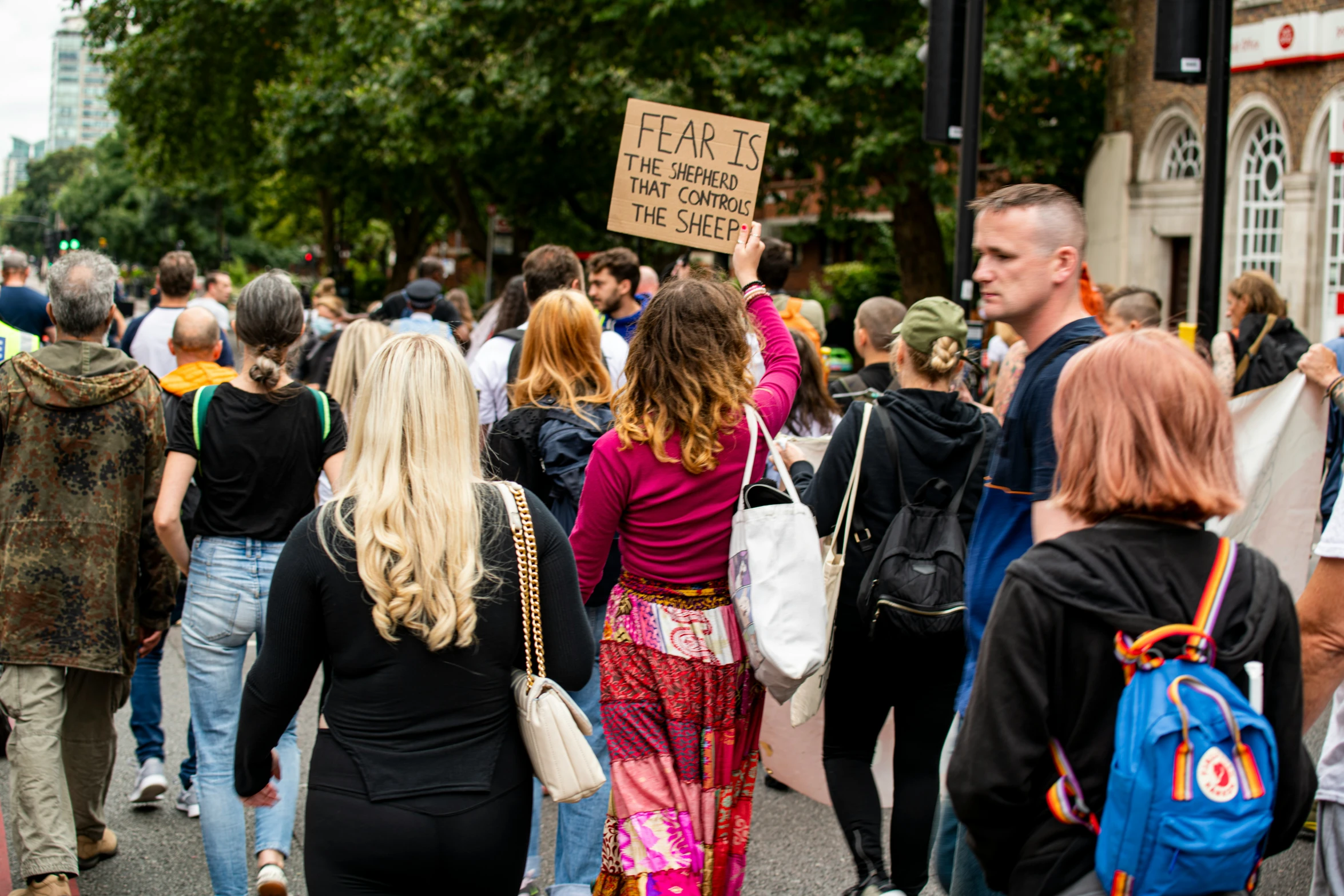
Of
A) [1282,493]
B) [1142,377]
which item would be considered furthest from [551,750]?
[1282,493]

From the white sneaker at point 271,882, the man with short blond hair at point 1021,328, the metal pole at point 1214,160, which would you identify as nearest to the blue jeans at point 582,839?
the white sneaker at point 271,882

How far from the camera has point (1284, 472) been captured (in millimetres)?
5145

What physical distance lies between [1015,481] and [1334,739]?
0.98m

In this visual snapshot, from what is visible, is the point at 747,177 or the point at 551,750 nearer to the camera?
the point at 551,750

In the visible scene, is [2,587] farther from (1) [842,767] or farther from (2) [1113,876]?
(2) [1113,876]

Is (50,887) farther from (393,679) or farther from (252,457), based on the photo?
(393,679)

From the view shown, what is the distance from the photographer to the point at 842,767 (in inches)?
152

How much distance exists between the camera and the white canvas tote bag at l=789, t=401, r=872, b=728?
374 centimetres

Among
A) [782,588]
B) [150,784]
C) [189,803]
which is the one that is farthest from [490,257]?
[782,588]

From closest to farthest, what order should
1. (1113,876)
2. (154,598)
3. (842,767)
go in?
(1113,876) < (842,767) < (154,598)

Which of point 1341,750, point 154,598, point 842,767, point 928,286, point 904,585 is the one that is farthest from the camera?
point 928,286

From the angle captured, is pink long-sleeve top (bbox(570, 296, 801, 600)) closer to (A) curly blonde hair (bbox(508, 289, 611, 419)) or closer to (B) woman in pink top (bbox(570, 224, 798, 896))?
(B) woman in pink top (bbox(570, 224, 798, 896))

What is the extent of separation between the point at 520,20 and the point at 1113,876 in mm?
21739

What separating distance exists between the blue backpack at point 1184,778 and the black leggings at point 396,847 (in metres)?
1.17
